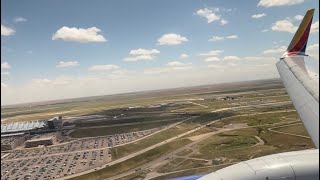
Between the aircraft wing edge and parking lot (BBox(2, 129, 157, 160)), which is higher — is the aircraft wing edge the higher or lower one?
the higher one

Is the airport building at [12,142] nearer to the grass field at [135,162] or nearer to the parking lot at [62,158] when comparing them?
the parking lot at [62,158]

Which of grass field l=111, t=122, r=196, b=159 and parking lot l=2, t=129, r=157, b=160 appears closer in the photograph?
grass field l=111, t=122, r=196, b=159

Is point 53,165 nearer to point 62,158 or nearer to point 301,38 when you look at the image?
point 62,158

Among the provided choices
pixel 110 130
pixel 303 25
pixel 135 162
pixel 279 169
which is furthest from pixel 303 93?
pixel 110 130

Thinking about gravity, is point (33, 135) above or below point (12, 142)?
below

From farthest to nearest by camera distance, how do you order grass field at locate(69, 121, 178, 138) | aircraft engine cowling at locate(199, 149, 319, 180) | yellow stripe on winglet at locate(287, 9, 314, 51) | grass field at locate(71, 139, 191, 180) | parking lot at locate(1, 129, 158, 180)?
grass field at locate(69, 121, 178, 138) → parking lot at locate(1, 129, 158, 180) → grass field at locate(71, 139, 191, 180) → yellow stripe on winglet at locate(287, 9, 314, 51) → aircraft engine cowling at locate(199, 149, 319, 180)

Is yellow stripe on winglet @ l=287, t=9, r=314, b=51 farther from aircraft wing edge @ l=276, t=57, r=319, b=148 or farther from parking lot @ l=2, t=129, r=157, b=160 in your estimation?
parking lot @ l=2, t=129, r=157, b=160

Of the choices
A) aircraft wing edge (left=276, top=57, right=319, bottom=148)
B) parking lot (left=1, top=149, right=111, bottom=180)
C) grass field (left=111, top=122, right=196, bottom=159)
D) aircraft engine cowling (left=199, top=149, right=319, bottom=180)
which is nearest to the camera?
aircraft wing edge (left=276, top=57, right=319, bottom=148)

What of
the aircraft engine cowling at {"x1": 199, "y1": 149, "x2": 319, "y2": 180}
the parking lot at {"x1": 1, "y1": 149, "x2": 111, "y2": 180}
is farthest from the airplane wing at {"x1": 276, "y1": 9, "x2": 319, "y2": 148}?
the parking lot at {"x1": 1, "y1": 149, "x2": 111, "y2": 180}
